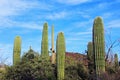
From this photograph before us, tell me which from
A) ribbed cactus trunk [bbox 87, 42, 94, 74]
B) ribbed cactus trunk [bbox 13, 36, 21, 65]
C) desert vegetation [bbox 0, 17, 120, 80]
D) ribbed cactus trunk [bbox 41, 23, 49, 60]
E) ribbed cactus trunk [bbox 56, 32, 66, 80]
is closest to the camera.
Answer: desert vegetation [bbox 0, 17, 120, 80]

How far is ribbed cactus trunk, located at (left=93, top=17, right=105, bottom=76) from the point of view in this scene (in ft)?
52.4

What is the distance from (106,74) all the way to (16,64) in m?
6.70

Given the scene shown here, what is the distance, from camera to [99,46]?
16.1 metres

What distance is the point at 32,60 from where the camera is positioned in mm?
20562

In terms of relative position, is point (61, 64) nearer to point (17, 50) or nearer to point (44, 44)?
point (44, 44)

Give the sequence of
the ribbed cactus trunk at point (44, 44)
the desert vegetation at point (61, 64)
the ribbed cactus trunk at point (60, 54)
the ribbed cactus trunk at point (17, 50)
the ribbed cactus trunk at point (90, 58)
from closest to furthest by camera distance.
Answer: the desert vegetation at point (61, 64) → the ribbed cactus trunk at point (60, 54) → the ribbed cactus trunk at point (90, 58) → the ribbed cactus trunk at point (44, 44) → the ribbed cactus trunk at point (17, 50)

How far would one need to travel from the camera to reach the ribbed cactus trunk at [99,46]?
15977 mm

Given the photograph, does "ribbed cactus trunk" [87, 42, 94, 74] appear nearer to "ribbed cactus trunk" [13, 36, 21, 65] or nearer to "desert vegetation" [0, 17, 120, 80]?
"desert vegetation" [0, 17, 120, 80]

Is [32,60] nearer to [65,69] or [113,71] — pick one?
[65,69]

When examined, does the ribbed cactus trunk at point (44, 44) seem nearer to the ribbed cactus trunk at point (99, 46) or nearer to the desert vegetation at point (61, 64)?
the desert vegetation at point (61, 64)

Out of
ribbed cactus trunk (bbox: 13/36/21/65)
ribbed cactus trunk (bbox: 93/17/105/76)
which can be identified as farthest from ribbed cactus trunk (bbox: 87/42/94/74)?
ribbed cactus trunk (bbox: 13/36/21/65)

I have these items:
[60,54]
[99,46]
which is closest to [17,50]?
[60,54]

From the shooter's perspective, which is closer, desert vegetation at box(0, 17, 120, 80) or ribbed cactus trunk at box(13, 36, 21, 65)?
→ desert vegetation at box(0, 17, 120, 80)

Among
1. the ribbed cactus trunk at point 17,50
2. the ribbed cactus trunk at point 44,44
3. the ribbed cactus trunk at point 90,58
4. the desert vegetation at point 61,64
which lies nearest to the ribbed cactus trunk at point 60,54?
the desert vegetation at point 61,64
